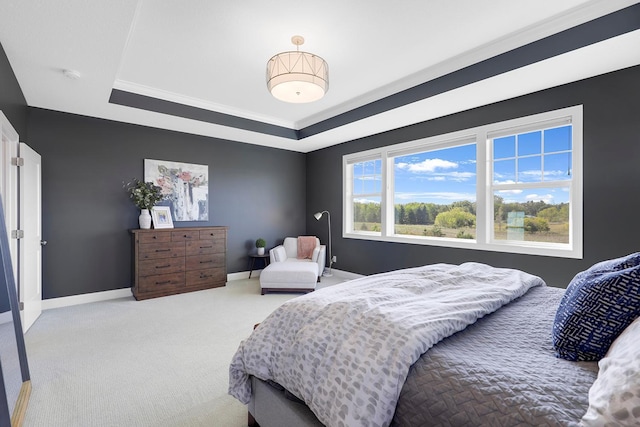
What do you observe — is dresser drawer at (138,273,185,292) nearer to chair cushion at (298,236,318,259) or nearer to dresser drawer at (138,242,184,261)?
dresser drawer at (138,242,184,261)

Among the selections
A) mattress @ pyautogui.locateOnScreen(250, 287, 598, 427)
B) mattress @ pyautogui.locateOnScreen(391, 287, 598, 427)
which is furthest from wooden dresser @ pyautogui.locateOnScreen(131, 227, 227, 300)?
mattress @ pyautogui.locateOnScreen(391, 287, 598, 427)

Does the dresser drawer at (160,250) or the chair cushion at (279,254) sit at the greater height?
the dresser drawer at (160,250)

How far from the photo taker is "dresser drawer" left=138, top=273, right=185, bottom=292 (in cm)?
412

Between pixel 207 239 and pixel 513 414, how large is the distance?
448 cm

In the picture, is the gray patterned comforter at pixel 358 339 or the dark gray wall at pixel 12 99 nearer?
the gray patterned comforter at pixel 358 339

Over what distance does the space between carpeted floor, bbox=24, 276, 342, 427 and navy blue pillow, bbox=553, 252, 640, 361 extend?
66.0 inches

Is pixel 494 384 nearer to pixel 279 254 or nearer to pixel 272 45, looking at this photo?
pixel 272 45

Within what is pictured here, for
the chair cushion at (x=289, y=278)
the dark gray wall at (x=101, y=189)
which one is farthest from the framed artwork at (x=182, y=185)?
the chair cushion at (x=289, y=278)

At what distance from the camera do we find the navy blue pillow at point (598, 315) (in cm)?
99

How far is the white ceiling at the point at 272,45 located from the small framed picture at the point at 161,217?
1.36 m

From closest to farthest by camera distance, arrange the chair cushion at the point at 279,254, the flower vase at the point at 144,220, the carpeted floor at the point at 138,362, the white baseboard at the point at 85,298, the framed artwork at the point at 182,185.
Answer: the carpeted floor at the point at 138,362
the white baseboard at the point at 85,298
the flower vase at the point at 144,220
the framed artwork at the point at 182,185
the chair cushion at the point at 279,254

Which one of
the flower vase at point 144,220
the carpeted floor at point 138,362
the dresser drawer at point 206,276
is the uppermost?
the flower vase at point 144,220

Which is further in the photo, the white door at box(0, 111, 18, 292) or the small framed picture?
the small framed picture

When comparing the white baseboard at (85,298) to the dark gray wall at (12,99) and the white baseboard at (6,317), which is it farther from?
the white baseboard at (6,317)
